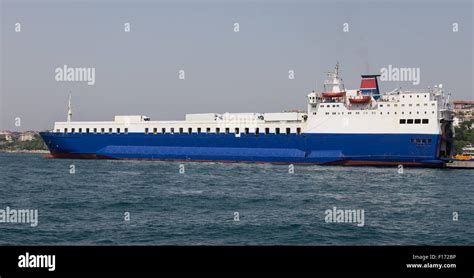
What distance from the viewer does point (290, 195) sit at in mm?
23750

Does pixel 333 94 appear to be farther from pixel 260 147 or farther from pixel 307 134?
pixel 260 147

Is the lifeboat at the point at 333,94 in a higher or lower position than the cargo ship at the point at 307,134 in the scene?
higher

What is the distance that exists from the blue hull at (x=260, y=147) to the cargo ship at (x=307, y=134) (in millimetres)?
80

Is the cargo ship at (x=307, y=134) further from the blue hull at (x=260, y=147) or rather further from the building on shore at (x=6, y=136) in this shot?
the building on shore at (x=6, y=136)

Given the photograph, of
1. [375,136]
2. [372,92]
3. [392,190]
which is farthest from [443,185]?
[372,92]

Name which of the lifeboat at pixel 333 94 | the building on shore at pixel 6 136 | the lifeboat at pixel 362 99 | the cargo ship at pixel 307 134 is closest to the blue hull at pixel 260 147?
the cargo ship at pixel 307 134

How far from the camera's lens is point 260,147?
155ft

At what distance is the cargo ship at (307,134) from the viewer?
4141 cm

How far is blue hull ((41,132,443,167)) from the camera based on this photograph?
4122 centimetres

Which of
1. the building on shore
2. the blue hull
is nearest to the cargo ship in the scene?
the blue hull

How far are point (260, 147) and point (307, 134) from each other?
4783mm

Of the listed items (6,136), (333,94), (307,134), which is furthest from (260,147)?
(6,136)

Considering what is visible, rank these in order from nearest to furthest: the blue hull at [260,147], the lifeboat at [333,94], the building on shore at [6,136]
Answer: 1. the blue hull at [260,147]
2. the lifeboat at [333,94]
3. the building on shore at [6,136]
